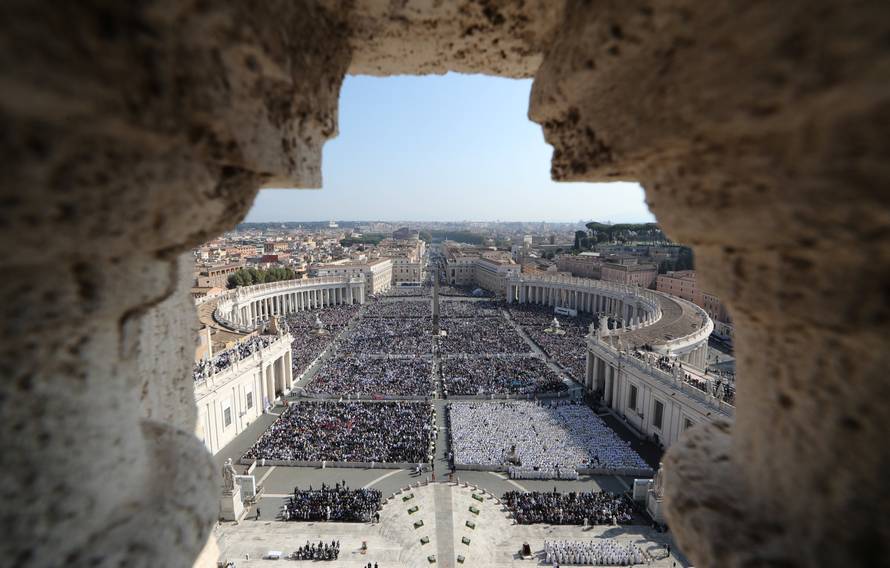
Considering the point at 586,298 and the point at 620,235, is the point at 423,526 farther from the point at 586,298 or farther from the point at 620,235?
the point at 620,235

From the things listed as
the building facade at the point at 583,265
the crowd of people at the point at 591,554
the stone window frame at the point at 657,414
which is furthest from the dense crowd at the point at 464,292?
the crowd of people at the point at 591,554

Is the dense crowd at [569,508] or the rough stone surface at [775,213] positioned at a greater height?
the rough stone surface at [775,213]

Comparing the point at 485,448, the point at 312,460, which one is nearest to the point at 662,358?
the point at 485,448

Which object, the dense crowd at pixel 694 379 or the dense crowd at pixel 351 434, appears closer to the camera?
the dense crowd at pixel 694 379

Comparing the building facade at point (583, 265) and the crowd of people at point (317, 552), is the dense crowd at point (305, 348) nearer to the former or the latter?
the crowd of people at point (317, 552)

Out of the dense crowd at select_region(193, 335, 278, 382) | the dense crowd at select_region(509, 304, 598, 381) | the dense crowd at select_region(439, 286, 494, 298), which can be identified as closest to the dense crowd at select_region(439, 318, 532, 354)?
the dense crowd at select_region(509, 304, 598, 381)

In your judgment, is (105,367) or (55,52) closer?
(55,52)

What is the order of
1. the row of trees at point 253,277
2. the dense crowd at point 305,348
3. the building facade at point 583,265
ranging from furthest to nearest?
1. the building facade at point 583,265
2. the row of trees at point 253,277
3. the dense crowd at point 305,348

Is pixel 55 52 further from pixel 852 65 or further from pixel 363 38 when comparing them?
pixel 852 65
